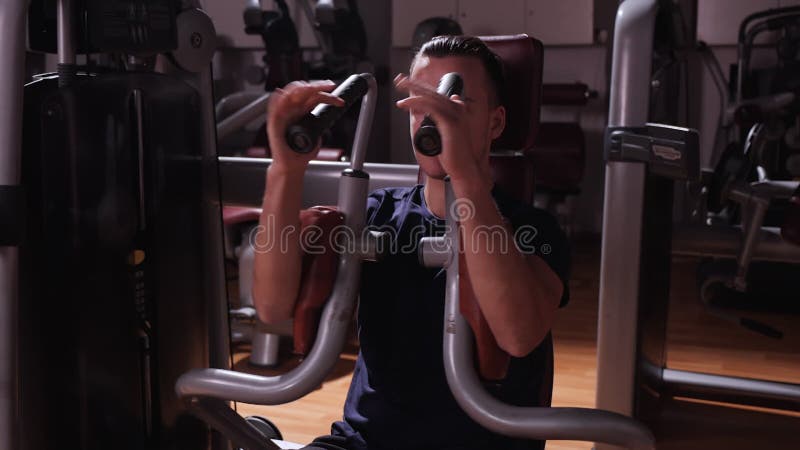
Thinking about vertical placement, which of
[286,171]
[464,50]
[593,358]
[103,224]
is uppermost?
[464,50]

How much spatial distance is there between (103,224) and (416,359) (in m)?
0.59

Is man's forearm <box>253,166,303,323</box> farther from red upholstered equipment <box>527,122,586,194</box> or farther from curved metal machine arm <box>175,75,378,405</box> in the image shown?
red upholstered equipment <box>527,122,586,194</box>

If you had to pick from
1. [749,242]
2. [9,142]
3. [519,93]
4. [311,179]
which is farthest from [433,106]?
[749,242]

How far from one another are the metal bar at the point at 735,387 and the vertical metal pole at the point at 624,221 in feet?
1.85

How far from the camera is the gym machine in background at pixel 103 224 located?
4.07 feet

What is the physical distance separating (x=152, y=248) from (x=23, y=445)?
0.37m

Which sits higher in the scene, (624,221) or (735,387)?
(624,221)

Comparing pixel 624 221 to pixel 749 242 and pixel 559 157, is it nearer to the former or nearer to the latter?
pixel 749 242

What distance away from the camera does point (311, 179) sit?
1.75m

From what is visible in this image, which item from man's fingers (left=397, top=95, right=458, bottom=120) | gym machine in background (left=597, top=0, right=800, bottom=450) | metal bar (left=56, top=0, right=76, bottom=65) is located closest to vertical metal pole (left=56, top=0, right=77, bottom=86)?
metal bar (left=56, top=0, right=76, bottom=65)

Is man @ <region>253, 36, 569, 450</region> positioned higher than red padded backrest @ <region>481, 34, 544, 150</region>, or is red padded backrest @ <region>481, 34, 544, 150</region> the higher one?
red padded backrest @ <region>481, 34, 544, 150</region>

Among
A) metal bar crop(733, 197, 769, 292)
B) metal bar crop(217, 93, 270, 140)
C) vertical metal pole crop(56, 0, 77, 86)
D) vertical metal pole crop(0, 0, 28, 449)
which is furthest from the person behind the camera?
metal bar crop(733, 197, 769, 292)

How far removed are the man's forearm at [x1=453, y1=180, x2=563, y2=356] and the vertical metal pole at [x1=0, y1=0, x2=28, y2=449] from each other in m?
0.72

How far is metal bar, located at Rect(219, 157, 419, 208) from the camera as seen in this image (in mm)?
1709
